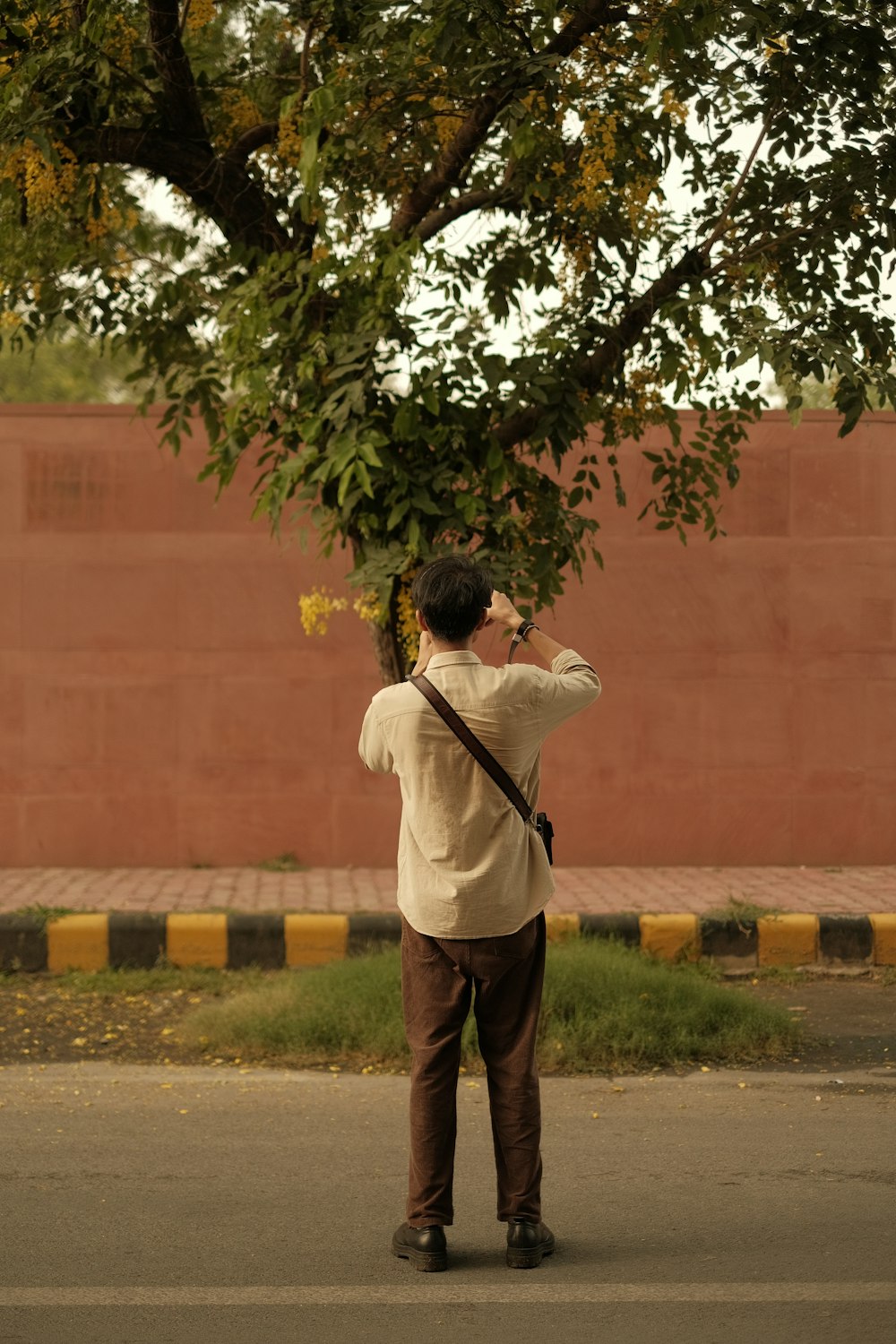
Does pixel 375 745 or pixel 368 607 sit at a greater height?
pixel 368 607

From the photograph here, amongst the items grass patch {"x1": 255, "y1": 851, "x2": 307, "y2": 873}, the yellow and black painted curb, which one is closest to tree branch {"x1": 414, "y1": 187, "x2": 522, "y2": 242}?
the yellow and black painted curb

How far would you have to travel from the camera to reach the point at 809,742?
977cm

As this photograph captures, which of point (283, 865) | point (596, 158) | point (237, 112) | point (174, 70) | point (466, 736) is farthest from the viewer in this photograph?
point (283, 865)

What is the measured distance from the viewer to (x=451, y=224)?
644cm

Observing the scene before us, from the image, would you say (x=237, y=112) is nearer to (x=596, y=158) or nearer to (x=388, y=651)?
(x=596, y=158)

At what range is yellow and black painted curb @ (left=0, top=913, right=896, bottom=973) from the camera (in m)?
7.47

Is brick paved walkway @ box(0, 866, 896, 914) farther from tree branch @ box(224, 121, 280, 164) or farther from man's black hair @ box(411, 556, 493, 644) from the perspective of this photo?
man's black hair @ box(411, 556, 493, 644)

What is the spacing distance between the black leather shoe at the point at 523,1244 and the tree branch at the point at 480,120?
134 inches

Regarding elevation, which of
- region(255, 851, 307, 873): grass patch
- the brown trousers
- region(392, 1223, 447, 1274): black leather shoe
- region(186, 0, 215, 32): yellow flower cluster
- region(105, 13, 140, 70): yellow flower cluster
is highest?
region(186, 0, 215, 32): yellow flower cluster

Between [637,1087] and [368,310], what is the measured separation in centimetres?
275

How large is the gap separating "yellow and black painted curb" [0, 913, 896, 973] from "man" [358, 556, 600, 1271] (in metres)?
3.82

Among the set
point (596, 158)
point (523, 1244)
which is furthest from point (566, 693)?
point (596, 158)

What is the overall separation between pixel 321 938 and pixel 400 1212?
343cm

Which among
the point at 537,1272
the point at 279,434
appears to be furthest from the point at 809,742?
the point at 537,1272
